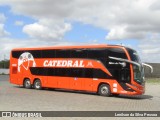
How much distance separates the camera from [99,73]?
25672 millimetres

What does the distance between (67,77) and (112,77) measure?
4.02 m

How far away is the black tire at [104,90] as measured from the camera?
25188 mm

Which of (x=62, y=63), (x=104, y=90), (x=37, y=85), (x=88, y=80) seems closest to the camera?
(x=104, y=90)

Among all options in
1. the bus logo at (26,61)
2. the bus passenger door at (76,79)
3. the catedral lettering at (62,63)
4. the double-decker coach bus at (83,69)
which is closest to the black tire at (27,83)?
the double-decker coach bus at (83,69)

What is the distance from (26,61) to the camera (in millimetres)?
30969

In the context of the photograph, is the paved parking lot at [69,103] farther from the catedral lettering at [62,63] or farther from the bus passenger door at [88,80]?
the catedral lettering at [62,63]

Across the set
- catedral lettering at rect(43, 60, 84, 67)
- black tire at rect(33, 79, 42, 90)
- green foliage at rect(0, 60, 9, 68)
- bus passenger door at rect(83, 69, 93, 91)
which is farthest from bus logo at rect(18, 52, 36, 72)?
green foliage at rect(0, 60, 9, 68)

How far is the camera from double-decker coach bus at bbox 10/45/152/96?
24469 mm

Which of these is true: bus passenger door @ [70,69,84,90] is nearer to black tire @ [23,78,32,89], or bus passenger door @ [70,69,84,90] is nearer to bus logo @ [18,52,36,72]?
bus logo @ [18,52,36,72]

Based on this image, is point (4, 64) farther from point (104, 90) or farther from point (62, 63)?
point (104, 90)

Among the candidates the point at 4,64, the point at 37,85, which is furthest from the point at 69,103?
the point at 4,64

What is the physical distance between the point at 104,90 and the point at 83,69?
220 cm

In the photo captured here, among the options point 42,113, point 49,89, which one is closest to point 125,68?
point 49,89

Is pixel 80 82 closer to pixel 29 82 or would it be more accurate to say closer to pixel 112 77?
pixel 112 77
